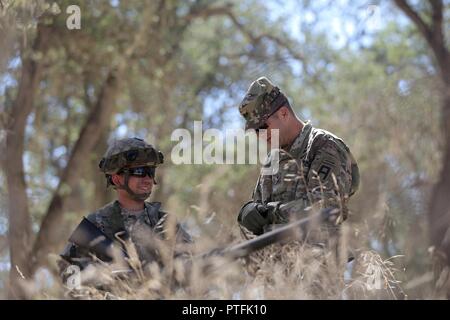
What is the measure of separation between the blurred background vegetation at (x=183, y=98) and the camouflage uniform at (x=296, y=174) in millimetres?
3604

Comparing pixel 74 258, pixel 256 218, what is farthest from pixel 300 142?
pixel 74 258

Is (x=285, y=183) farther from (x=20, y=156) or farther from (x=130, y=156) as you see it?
(x=20, y=156)

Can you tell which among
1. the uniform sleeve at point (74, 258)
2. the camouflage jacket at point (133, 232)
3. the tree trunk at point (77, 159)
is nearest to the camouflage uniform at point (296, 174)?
the camouflage jacket at point (133, 232)

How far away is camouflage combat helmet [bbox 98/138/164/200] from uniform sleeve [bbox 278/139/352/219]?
40.4 inches

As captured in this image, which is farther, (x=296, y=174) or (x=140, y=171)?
(x=140, y=171)

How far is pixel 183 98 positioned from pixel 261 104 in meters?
12.6

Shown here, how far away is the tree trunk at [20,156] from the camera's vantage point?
1353 cm

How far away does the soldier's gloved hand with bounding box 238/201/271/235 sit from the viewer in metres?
6.00

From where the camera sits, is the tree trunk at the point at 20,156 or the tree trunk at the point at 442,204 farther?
the tree trunk at the point at 442,204

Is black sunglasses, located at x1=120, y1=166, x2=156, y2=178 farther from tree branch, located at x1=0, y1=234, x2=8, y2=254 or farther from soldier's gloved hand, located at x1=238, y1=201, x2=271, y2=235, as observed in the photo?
tree branch, located at x1=0, y1=234, x2=8, y2=254

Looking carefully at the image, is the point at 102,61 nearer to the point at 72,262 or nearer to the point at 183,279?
the point at 72,262

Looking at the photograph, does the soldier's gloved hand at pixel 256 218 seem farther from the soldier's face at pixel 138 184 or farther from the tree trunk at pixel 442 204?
the tree trunk at pixel 442 204

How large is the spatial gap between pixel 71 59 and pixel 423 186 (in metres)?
6.10

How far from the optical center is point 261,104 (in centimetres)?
623
